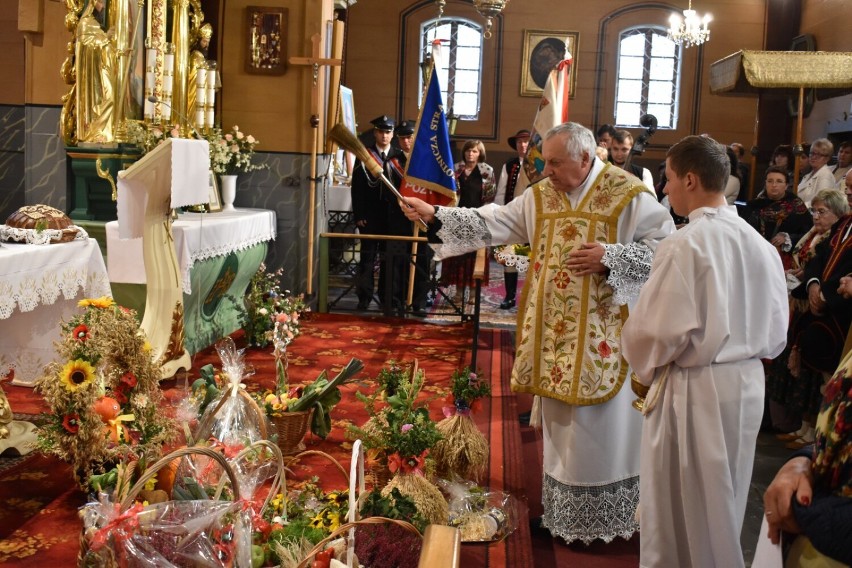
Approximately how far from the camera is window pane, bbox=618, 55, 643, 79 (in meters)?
15.8

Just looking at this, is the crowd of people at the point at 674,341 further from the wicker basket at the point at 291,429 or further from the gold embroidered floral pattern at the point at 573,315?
the wicker basket at the point at 291,429

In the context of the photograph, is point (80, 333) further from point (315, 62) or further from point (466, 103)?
point (466, 103)

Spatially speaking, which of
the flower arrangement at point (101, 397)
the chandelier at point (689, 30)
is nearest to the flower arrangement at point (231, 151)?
the flower arrangement at point (101, 397)

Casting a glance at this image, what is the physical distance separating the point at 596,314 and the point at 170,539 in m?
2.08

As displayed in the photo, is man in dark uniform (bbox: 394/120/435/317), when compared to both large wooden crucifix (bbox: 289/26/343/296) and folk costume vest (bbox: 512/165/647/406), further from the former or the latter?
folk costume vest (bbox: 512/165/647/406)

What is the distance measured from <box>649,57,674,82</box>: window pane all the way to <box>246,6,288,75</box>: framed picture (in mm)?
Answer: 8714

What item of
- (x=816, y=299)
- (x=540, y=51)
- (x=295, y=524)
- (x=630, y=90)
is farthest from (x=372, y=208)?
(x=630, y=90)

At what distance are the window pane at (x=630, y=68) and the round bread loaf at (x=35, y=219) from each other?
12.2 metres

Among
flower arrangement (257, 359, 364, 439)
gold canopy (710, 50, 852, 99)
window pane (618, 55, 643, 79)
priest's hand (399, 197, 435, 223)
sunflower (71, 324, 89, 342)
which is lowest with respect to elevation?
flower arrangement (257, 359, 364, 439)

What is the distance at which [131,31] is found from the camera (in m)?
7.24

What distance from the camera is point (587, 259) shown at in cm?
381

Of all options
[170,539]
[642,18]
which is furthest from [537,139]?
[642,18]

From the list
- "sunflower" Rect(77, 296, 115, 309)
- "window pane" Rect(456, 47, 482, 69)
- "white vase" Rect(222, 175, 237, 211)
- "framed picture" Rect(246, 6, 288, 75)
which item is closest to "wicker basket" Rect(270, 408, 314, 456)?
"sunflower" Rect(77, 296, 115, 309)

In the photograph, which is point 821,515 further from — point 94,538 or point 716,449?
point 94,538
